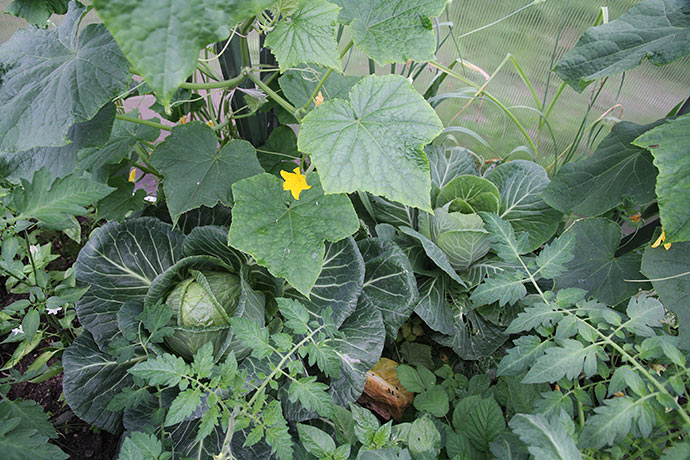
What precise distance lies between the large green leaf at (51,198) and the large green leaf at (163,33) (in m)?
0.39

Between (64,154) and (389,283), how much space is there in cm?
73

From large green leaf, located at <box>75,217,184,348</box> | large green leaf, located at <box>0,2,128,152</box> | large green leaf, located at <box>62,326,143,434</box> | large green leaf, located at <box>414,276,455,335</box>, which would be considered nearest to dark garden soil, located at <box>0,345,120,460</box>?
large green leaf, located at <box>62,326,143,434</box>

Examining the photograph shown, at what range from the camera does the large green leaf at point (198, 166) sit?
93cm

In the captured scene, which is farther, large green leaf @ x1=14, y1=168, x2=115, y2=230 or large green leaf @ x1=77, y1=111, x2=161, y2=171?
large green leaf @ x1=77, y1=111, x2=161, y2=171

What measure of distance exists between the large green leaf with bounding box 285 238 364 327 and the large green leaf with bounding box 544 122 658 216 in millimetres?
506

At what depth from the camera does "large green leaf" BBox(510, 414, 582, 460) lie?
19.8 inches

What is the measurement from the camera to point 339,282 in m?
1.04

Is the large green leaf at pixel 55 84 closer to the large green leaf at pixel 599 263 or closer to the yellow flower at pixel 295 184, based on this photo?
the yellow flower at pixel 295 184

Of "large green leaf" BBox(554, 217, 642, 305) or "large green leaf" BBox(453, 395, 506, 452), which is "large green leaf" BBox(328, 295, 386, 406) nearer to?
"large green leaf" BBox(453, 395, 506, 452)

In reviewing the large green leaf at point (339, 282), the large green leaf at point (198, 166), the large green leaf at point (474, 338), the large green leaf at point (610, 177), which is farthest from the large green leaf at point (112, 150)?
the large green leaf at point (610, 177)

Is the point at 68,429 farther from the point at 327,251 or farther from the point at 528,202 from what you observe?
the point at 528,202

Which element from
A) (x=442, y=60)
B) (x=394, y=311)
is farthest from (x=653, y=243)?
(x=442, y=60)

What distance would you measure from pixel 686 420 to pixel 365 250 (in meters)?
0.73

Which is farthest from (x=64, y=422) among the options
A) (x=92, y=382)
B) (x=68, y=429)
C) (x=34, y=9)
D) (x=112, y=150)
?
(x=34, y=9)
